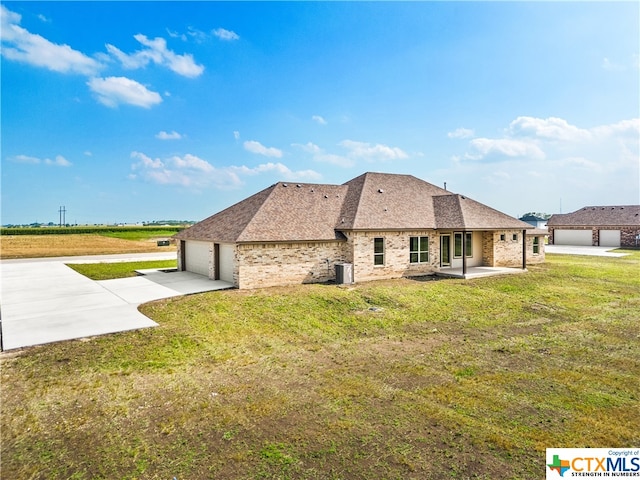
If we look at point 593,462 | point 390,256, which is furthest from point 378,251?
point 593,462

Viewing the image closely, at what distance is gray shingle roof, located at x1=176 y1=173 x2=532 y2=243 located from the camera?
17984 millimetres

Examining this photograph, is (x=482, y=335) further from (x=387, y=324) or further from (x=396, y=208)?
(x=396, y=208)

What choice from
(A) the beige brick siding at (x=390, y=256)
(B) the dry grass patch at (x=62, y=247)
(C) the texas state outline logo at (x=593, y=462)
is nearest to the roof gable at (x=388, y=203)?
(A) the beige brick siding at (x=390, y=256)

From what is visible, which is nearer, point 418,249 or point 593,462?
point 593,462

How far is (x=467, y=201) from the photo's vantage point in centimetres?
2300

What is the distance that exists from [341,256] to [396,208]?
4844 mm

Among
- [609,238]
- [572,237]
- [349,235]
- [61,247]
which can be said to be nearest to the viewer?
[349,235]

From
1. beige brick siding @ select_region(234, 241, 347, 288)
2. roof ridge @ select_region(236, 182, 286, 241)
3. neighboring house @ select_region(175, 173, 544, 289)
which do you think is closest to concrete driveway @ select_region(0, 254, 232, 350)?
beige brick siding @ select_region(234, 241, 347, 288)

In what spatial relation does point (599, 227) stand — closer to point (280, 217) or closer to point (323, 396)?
point (280, 217)

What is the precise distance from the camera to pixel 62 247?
42281 millimetres

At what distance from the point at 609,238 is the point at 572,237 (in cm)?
342

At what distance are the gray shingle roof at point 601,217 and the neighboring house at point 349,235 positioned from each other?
2547 cm

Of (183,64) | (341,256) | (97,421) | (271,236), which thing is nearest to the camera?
(97,421)

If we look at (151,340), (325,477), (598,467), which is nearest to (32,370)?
(151,340)
